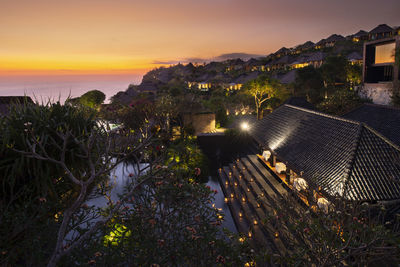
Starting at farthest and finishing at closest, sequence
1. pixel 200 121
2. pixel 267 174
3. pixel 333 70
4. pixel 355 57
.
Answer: pixel 355 57 < pixel 333 70 < pixel 200 121 < pixel 267 174

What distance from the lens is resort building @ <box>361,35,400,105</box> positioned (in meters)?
27.1

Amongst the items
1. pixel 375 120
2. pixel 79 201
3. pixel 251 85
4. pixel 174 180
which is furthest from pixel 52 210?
pixel 251 85

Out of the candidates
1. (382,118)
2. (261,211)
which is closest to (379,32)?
(382,118)

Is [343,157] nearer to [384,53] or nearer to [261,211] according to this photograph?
[261,211]

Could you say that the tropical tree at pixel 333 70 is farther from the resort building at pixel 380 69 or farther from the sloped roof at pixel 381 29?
the sloped roof at pixel 381 29

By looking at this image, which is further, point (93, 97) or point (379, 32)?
point (379, 32)

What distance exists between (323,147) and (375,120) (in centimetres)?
965

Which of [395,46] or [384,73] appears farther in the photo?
[384,73]

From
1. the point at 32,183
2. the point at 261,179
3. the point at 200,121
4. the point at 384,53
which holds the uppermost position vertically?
the point at 384,53

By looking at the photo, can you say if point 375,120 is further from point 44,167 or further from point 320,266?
point 44,167

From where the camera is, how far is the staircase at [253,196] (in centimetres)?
1014

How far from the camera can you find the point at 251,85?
110 ft

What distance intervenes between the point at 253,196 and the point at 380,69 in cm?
2817

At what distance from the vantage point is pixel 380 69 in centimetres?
3022
